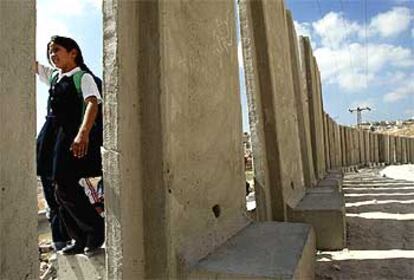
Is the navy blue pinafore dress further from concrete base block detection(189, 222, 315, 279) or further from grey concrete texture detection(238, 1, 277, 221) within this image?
grey concrete texture detection(238, 1, 277, 221)

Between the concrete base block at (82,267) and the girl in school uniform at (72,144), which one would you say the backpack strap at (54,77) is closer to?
the girl in school uniform at (72,144)

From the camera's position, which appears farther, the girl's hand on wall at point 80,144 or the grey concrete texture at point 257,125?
the grey concrete texture at point 257,125

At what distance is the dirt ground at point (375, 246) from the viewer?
321 centimetres

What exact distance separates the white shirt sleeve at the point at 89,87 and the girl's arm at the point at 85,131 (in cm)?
5

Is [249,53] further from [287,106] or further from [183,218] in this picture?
[183,218]

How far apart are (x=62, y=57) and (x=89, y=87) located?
1.05ft

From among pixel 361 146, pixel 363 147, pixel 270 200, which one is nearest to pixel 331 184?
pixel 270 200

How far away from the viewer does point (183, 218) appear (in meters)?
2.20

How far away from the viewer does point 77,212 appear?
9.30 feet

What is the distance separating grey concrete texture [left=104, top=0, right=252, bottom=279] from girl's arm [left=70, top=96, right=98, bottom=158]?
68 cm

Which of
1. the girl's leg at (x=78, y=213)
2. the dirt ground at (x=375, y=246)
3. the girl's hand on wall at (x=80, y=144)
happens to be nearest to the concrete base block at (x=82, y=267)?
the girl's leg at (x=78, y=213)

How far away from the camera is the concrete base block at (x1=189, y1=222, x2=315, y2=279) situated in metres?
2.02

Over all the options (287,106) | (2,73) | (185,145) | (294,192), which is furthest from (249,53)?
(2,73)

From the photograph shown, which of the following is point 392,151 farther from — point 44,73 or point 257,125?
point 44,73
